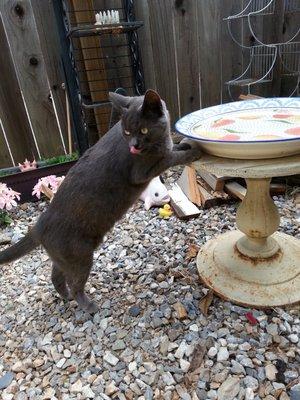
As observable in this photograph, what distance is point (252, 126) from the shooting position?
138 cm

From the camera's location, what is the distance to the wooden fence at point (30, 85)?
8.77ft

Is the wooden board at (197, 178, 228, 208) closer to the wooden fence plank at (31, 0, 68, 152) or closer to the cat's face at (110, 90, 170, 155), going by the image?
the cat's face at (110, 90, 170, 155)

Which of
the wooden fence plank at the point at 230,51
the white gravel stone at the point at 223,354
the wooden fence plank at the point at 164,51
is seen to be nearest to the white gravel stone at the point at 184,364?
the white gravel stone at the point at 223,354

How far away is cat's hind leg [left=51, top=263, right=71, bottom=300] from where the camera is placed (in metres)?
1.68

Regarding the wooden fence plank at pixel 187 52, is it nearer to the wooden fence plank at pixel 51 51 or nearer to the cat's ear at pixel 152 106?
the wooden fence plank at pixel 51 51

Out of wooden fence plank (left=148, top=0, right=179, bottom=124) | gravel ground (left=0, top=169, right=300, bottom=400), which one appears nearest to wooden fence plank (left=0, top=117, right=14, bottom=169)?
gravel ground (left=0, top=169, right=300, bottom=400)

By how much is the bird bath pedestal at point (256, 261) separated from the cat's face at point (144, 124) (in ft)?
0.68

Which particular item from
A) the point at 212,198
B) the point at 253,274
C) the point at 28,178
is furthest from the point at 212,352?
the point at 28,178

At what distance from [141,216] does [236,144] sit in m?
1.37

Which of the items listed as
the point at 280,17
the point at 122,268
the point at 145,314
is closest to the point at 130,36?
the point at 280,17

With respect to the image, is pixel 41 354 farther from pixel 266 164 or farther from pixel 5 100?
pixel 5 100

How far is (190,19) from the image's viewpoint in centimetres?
300

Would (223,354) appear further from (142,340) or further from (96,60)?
(96,60)

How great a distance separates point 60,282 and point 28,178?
4.23ft
